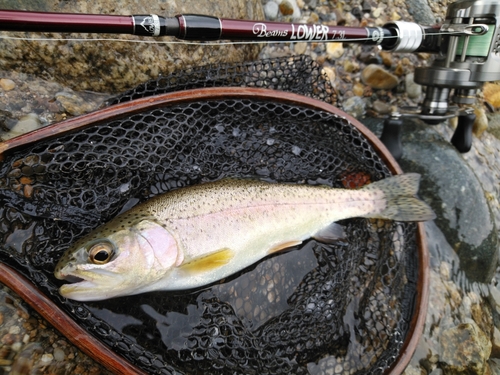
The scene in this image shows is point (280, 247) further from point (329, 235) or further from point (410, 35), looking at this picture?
point (410, 35)

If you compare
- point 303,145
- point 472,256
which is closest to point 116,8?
point 303,145

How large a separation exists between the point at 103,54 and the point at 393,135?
2016mm

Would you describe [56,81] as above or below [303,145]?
above

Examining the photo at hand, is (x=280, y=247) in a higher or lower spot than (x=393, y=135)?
lower

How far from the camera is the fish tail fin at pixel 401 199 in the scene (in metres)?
2.28

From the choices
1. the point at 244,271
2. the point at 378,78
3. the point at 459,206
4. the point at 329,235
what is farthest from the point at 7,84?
the point at 459,206

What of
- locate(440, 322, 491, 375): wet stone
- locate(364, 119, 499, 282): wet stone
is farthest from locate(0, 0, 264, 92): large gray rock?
locate(440, 322, 491, 375): wet stone

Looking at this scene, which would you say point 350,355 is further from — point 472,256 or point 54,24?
point 54,24

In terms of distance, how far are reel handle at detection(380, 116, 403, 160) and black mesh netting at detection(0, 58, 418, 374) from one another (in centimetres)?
44

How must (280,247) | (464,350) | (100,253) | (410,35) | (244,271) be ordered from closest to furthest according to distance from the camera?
(100,253), (280,247), (244,271), (410,35), (464,350)

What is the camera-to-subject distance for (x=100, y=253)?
5.51 feet

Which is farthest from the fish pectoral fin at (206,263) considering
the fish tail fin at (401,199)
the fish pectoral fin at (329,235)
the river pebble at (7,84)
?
the river pebble at (7,84)

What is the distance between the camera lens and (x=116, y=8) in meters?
2.23

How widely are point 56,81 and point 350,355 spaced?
250cm
